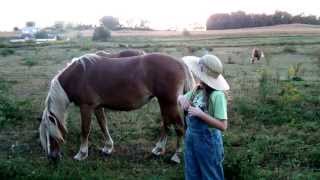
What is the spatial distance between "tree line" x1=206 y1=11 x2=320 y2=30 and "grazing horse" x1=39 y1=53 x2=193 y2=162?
70893mm

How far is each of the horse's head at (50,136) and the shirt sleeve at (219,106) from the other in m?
3.05

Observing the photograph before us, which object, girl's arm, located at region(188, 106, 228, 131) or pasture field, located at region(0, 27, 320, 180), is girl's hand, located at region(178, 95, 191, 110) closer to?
girl's arm, located at region(188, 106, 228, 131)

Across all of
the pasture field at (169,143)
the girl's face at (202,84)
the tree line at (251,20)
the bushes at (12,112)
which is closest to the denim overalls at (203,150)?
the girl's face at (202,84)

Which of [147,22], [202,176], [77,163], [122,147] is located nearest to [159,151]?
[122,147]

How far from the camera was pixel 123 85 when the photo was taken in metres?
7.23

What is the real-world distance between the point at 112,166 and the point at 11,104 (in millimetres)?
4113

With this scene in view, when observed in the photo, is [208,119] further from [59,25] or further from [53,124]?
[59,25]

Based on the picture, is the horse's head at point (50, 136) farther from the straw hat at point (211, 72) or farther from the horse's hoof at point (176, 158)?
the straw hat at point (211, 72)

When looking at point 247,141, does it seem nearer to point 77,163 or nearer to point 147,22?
point 77,163

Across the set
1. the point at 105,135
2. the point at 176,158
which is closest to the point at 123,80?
the point at 105,135

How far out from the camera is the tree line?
75.9 meters

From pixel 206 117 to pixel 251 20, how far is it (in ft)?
242

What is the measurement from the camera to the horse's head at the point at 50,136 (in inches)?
260

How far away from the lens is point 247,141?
7.79 meters
